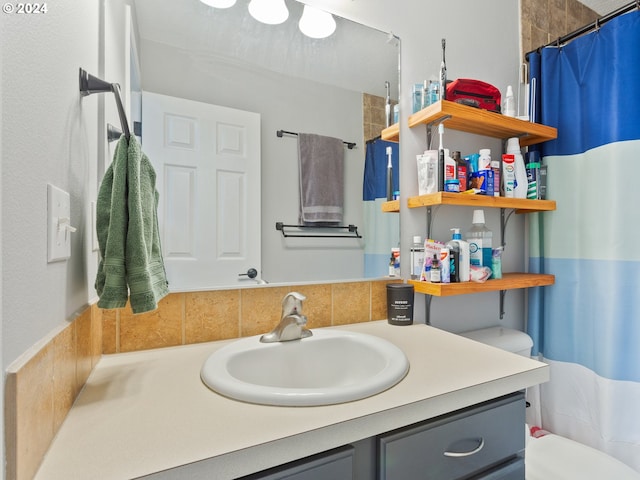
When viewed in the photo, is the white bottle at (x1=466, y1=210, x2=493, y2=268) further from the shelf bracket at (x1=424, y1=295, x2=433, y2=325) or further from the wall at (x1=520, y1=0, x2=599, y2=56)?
the wall at (x1=520, y1=0, x2=599, y2=56)

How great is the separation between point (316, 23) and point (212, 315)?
1059 millimetres

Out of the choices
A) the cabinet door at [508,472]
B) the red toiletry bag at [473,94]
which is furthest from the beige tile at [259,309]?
the red toiletry bag at [473,94]

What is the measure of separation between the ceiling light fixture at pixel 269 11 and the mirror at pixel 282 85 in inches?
0.7

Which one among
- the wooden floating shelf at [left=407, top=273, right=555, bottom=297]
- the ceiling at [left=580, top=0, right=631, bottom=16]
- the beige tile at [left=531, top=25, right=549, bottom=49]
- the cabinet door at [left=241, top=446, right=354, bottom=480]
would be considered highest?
the ceiling at [left=580, top=0, right=631, bottom=16]

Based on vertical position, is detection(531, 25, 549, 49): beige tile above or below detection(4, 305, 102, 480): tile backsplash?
above

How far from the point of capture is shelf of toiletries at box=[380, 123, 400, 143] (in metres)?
1.30

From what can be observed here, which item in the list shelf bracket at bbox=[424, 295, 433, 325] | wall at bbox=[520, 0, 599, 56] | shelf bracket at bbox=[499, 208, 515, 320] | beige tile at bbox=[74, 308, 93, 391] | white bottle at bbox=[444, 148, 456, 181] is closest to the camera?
beige tile at bbox=[74, 308, 93, 391]

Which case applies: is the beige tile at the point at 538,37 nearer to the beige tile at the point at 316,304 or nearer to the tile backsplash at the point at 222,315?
the tile backsplash at the point at 222,315

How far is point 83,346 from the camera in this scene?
0.68 m

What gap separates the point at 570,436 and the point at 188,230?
1773 mm

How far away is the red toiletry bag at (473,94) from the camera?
1.29 m

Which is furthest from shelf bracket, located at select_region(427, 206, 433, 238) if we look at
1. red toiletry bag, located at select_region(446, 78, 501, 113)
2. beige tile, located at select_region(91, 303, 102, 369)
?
beige tile, located at select_region(91, 303, 102, 369)

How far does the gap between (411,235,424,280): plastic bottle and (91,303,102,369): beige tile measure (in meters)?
1.03

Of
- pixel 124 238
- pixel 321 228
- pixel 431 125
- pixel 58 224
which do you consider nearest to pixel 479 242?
pixel 431 125
